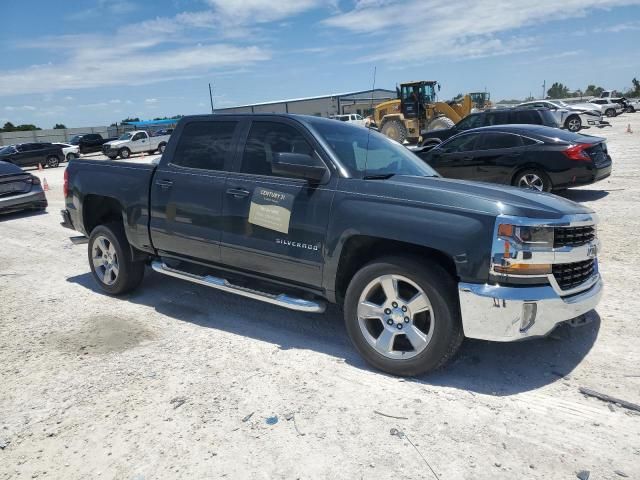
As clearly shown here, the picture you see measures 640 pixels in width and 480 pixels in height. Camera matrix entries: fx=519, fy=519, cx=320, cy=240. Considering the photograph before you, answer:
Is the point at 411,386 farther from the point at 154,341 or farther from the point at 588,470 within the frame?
the point at 154,341

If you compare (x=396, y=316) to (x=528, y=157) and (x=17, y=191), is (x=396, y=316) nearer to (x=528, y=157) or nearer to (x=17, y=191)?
(x=528, y=157)

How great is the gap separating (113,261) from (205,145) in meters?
1.77

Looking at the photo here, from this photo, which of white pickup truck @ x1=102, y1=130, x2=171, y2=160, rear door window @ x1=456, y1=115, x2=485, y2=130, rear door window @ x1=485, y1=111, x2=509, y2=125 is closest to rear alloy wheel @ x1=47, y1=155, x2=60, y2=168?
white pickup truck @ x1=102, y1=130, x2=171, y2=160

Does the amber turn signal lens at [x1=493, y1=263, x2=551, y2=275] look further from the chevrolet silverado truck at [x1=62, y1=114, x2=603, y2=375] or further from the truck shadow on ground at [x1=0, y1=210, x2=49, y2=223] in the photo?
the truck shadow on ground at [x1=0, y1=210, x2=49, y2=223]

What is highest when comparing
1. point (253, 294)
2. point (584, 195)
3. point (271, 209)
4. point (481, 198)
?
point (481, 198)

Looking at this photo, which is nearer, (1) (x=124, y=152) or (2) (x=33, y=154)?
(2) (x=33, y=154)

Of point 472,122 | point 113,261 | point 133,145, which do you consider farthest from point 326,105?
point 113,261

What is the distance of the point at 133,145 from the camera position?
35125 mm

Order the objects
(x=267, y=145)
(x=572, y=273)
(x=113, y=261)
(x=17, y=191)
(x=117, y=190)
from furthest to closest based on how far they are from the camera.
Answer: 1. (x=17, y=191)
2. (x=113, y=261)
3. (x=117, y=190)
4. (x=267, y=145)
5. (x=572, y=273)

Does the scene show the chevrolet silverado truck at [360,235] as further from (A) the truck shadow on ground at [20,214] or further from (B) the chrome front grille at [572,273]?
(A) the truck shadow on ground at [20,214]

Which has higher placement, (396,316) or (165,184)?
(165,184)

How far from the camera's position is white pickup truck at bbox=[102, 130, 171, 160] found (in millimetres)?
34156

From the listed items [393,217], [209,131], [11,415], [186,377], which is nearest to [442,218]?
[393,217]

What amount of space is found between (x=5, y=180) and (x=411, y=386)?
11.3m
